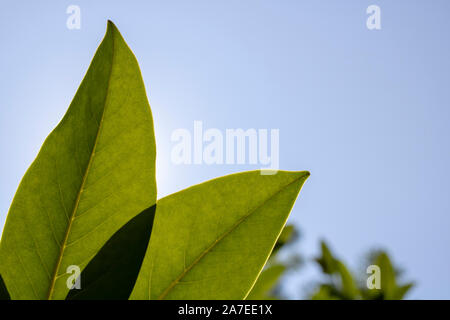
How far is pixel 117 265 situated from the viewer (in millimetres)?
559

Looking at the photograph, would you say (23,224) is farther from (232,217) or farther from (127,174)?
(232,217)

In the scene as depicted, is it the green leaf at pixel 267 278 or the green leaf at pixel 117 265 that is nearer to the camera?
the green leaf at pixel 117 265

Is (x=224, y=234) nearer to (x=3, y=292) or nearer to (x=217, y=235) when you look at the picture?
(x=217, y=235)

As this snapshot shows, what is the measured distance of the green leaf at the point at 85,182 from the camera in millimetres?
546

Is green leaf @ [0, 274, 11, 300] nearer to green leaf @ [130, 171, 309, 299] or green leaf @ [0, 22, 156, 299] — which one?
green leaf @ [0, 22, 156, 299]

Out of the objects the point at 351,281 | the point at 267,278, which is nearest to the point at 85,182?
the point at 267,278

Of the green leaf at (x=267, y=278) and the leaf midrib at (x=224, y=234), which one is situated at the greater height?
the leaf midrib at (x=224, y=234)

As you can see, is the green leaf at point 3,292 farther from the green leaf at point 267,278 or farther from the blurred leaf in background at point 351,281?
the blurred leaf in background at point 351,281

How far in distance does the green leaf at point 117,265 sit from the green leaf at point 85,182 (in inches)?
0.5

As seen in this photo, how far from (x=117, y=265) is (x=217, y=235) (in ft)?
0.52

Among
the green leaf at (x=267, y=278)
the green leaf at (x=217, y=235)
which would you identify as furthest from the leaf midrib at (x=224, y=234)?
the green leaf at (x=267, y=278)

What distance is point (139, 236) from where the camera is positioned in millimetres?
560
